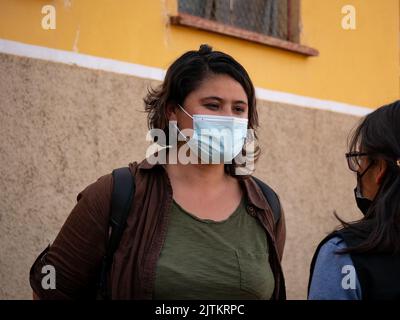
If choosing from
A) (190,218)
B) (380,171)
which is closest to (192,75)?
(190,218)

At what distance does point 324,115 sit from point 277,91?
800 millimetres

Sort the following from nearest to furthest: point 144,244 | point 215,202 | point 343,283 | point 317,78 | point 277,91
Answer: point 343,283, point 144,244, point 215,202, point 277,91, point 317,78

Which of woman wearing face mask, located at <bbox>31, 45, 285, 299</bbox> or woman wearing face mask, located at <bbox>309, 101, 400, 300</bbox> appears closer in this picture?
woman wearing face mask, located at <bbox>309, 101, 400, 300</bbox>

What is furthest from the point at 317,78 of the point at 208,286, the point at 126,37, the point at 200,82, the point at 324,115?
the point at 208,286

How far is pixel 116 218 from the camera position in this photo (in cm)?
258

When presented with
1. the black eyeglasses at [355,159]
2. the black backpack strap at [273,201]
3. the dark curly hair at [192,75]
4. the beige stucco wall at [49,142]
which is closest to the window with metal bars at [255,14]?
the beige stucco wall at [49,142]

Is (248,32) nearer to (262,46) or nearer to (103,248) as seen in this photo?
(262,46)

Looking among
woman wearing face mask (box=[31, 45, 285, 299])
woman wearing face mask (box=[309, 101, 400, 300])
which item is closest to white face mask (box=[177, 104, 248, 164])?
woman wearing face mask (box=[31, 45, 285, 299])

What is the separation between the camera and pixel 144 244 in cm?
256

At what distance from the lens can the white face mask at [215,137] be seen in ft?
9.78

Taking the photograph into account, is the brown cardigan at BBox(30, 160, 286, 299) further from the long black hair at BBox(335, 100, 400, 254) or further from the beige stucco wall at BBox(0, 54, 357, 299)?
the beige stucco wall at BBox(0, 54, 357, 299)

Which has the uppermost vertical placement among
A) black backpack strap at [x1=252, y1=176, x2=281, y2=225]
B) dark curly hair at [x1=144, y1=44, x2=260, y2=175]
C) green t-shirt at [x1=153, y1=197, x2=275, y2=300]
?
dark curly hair at [x1=144, y1=44, x2=260, y2=175]

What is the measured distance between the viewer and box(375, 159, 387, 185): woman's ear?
2.20 meters
